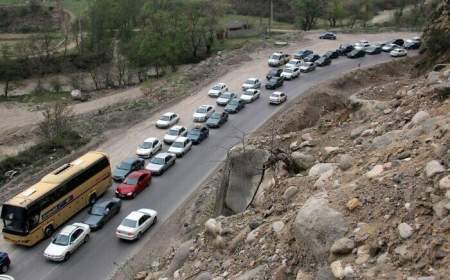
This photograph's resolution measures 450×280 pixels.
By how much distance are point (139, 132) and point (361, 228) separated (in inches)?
1374

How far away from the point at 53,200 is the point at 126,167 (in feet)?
26.0

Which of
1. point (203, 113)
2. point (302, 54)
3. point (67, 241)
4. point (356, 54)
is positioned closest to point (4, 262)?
point (67, 241)

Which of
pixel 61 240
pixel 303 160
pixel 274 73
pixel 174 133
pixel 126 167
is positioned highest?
pixel 303 160

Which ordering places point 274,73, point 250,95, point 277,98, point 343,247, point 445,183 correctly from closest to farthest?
point 445,183 → point 343,247 → point 277,98 → point 250,95 → point 274,73

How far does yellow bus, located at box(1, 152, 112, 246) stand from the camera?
97.1 feet

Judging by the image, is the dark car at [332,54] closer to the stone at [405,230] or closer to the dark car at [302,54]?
the dark car at [302,54]

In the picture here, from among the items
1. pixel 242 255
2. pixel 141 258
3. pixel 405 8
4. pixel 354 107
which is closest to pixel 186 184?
pixel 141 258

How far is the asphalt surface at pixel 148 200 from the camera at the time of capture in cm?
2795

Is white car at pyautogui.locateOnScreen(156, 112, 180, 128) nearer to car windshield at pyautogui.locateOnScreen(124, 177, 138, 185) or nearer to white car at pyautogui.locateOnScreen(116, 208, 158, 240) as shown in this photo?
car windshield at pyautogui.locateOnScreen(124, 177, 138, 185)

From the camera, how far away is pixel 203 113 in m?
48.8

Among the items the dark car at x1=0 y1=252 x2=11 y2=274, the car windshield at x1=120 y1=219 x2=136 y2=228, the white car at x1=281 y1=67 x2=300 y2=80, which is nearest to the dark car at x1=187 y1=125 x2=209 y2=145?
the car windshield at x1=120 y1=219 x2=136 y2=228

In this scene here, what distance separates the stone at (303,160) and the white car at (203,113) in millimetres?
27278

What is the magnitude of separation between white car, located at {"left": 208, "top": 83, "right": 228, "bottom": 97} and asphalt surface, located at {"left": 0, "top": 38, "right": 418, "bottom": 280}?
155cm

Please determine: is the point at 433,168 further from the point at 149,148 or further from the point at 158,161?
the point at 149,148
